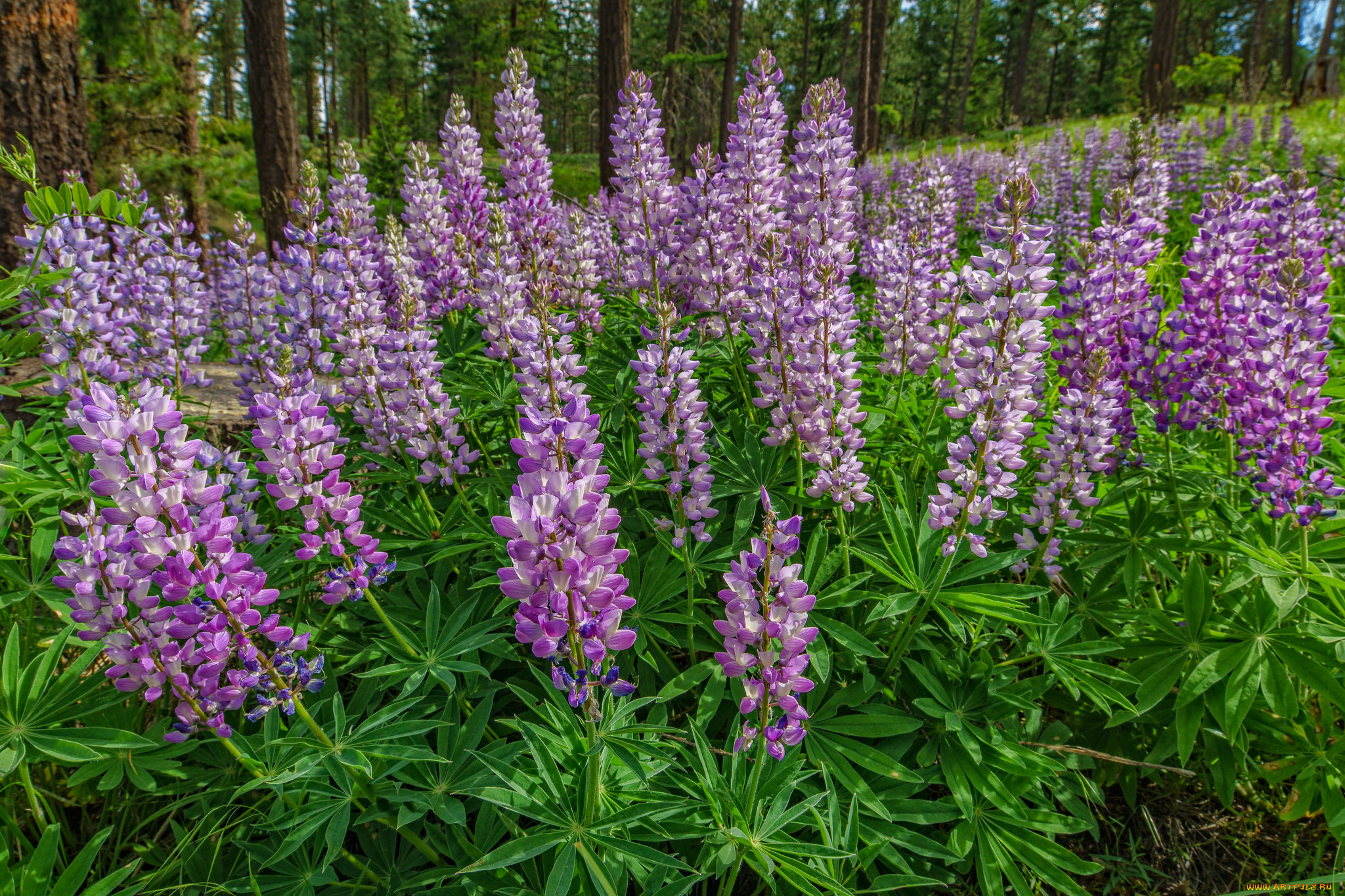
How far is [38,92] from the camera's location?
174 inches

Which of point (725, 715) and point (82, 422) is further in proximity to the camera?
point (725, 715)

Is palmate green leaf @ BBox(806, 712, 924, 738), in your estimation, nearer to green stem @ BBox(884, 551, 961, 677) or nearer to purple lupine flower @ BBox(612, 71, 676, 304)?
green stem @ BBox(884, 551, 961, 677)

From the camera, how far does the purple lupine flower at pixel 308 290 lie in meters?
2.57

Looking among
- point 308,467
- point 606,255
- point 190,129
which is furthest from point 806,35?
point 308,467

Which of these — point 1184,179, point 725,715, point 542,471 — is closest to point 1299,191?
point 725,715

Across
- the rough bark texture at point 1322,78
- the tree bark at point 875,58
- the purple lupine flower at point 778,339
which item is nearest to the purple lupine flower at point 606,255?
the purple lupine flower at point 778,339

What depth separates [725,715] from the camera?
2369 millimetres

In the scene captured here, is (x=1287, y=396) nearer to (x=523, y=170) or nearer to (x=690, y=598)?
(x=690, y=598)

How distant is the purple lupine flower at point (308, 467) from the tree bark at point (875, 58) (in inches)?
703

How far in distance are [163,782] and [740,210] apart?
2871mm

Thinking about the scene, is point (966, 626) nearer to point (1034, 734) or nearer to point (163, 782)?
point (1034, 734)

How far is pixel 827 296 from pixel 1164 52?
16.4 metres

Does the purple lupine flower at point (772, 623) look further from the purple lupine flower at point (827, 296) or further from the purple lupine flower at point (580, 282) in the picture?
the purple lupine flower at point (580, 282)

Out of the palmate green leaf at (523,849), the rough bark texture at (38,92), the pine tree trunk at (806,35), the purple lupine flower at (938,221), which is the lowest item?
the palmate green leaf at (523,849)
